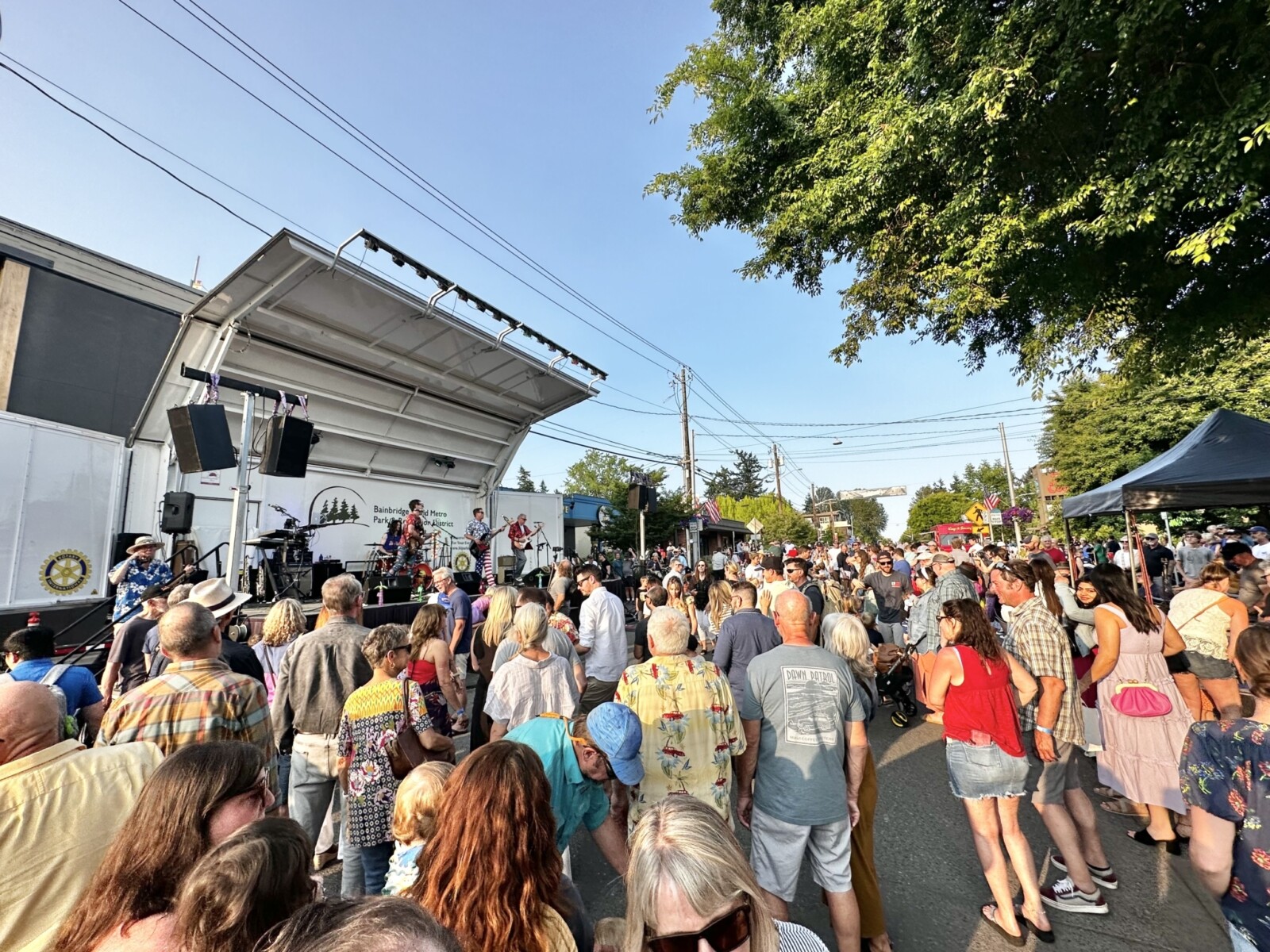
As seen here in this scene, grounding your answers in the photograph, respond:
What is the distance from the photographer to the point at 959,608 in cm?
286

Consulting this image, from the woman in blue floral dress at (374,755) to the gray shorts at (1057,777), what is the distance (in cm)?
321

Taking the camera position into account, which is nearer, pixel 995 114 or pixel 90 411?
pixel 995 114

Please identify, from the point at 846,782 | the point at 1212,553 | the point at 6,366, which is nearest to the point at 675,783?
the point at 846,782

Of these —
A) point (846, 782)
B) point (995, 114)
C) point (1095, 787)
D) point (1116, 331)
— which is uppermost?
point (995, 114)

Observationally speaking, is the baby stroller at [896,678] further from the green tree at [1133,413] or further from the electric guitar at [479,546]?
the green tree at [1133,413]

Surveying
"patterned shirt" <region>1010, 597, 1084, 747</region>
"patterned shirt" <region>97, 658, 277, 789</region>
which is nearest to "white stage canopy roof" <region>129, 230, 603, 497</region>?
"patterned shirt" <region>97, 658, 277, 789</region>

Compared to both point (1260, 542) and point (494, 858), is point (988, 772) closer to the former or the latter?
point (494, 858)

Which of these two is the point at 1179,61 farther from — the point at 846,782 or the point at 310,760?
the point at 310,760

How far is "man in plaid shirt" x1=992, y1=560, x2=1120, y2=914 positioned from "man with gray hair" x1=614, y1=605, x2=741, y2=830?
5.76 ft

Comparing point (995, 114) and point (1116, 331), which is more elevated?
point (995, 114)

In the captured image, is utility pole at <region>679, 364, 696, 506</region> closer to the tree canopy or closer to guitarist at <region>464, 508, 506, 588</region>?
guitarist at <region>464, 508, 506, 588</region>

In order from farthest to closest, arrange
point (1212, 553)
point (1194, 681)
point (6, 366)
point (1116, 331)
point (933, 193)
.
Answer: point (1212, 553)
point (6, 366)
point (1116, 331)
point (933, 193)
point (1194, 681)

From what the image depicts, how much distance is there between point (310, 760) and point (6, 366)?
11.4 m

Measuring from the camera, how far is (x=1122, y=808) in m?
3.71
